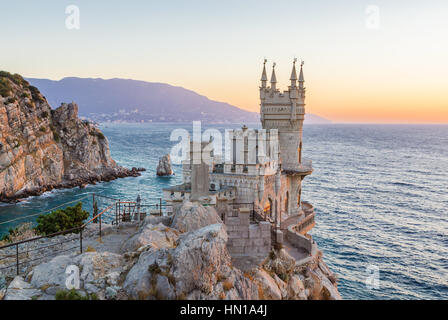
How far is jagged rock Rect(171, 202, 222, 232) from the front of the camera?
17312mm

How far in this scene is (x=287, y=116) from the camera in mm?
37000

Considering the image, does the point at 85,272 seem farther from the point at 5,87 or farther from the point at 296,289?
the point at 5,87

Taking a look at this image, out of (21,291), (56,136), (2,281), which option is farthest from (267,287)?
(56,136)

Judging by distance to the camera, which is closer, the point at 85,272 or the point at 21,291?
the point at 21,291

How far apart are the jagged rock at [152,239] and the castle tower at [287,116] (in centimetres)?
2206

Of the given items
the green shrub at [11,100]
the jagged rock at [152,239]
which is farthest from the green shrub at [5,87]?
the jagged rock at [152,239]

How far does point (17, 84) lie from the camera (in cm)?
8431

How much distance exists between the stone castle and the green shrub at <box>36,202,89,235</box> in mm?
10512

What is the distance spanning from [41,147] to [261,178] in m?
65.5

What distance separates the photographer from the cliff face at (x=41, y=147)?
69500 millimetres

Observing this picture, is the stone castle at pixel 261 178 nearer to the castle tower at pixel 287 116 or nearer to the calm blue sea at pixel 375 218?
the castle tower at pixel 287 116

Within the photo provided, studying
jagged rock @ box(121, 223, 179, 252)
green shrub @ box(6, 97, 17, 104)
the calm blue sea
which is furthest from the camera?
green shrub @ box(6, 97, 17, 104)

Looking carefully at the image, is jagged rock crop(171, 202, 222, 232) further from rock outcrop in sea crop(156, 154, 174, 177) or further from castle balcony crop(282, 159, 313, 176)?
rock outcrop in sea crop(156, 154, 174, 177)

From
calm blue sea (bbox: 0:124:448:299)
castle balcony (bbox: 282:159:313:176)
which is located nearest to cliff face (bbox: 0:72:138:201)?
calm blue sea (bbox: 0:124:448:299)
